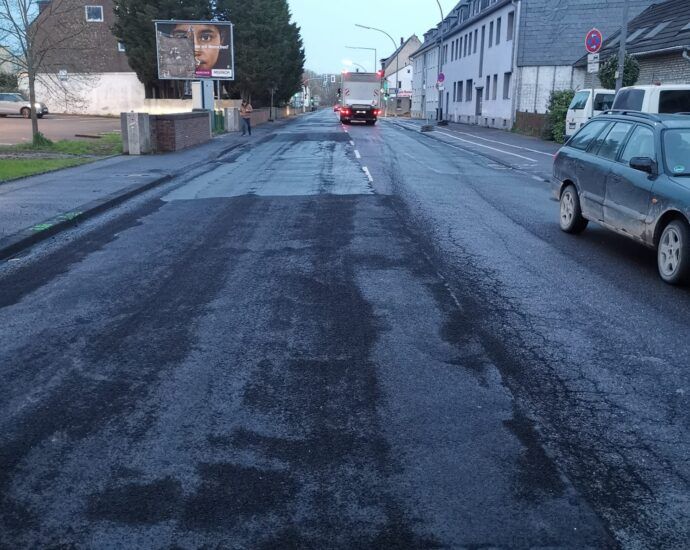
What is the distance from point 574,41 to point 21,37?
30724mm

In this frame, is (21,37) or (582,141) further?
(21,37)

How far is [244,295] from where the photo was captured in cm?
676

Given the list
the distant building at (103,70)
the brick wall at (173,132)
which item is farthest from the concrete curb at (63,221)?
the distant building at (103,70)

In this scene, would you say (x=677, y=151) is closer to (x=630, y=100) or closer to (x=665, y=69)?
(x=630, y=100)

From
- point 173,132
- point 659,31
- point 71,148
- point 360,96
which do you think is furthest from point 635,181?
point 360,96

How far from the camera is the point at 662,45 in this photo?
26.8 meters

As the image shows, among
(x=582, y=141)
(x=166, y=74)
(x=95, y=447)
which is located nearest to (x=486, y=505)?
(x=95, y=447)

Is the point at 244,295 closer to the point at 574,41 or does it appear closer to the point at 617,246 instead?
the point at 617,246

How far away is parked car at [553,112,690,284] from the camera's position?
7.22 m

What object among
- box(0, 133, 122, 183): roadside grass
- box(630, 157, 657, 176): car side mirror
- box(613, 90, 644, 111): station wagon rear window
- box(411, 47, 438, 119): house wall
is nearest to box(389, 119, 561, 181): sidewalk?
box(613, 90, 644, 111): station wagon rear window

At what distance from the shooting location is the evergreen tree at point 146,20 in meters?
43.3

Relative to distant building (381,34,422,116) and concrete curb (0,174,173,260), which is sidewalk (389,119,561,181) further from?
distant building (381,34,422,116)

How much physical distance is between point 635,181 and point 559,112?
2452 cm

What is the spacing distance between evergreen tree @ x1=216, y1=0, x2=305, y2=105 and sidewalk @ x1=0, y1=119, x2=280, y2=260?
94.9 feet
